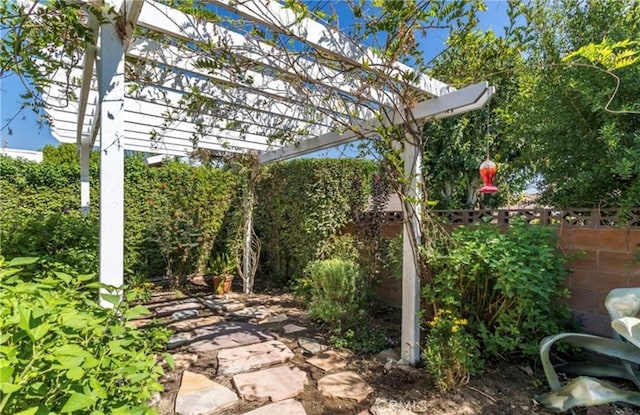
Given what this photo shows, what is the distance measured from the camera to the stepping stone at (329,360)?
2920 mm

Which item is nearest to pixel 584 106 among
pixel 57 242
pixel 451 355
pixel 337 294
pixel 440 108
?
pixel 440 108

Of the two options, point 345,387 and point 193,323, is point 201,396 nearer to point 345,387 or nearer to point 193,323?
point 345,387

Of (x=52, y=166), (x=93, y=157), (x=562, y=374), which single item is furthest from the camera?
(x=93, y=157)

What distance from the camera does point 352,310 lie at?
3.71 meters

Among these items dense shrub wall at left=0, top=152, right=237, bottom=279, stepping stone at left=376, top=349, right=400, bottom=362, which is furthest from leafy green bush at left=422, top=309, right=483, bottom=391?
dense shrub wall at left=0, top=152, right=237, bottom=279

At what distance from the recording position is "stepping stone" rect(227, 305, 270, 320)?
14.4ft

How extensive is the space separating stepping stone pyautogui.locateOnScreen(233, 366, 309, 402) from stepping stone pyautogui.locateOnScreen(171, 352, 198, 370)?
0.52 metres

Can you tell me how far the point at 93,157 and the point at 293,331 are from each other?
17.2ft

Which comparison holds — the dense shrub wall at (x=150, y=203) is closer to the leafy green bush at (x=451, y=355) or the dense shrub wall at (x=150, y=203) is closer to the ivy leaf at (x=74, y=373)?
the ivy leaf at (x=74, y=373)

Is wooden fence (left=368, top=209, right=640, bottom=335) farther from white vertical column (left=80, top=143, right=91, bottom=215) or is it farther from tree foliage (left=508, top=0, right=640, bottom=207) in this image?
white vertical column (left=80, top=143, right=91, bottom=215)

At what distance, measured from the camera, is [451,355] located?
8.01ft

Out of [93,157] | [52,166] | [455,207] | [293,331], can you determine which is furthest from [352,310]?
[93,157]

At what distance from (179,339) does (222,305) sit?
1.44 metres

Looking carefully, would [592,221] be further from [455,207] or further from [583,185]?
[455,207]
